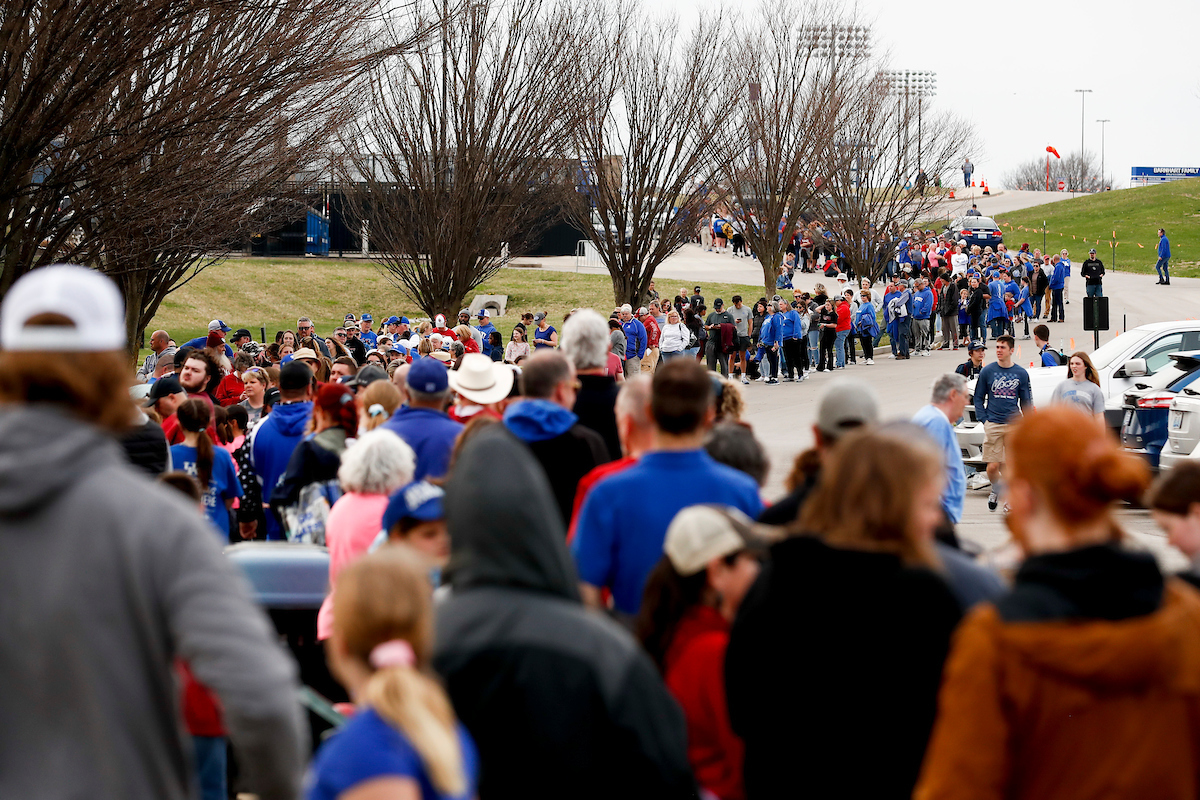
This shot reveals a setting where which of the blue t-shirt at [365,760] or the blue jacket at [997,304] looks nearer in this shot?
the blue t-shirt at [365,760]

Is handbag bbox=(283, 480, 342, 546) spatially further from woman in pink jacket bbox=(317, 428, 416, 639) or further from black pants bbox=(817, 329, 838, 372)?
black pants bbox=(817, 329, 838, 372)

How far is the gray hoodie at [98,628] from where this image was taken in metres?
2.33

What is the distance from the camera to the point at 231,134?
15156 mm

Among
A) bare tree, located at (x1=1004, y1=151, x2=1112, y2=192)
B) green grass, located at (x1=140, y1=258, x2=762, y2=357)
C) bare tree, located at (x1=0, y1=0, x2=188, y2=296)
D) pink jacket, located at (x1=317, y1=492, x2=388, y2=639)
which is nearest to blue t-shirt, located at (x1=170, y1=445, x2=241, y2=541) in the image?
pink jacket, located at (x1=317, y1=492, x2=388, y2=639)

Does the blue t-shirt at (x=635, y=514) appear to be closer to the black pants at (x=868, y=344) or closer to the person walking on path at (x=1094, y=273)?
the black pants at (x=868, y=344)

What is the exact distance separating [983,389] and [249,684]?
40.4ft

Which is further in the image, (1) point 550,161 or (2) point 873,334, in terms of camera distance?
(2) point 873,334

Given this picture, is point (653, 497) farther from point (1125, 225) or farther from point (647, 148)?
point (1125, 225)

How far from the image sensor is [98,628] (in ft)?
7.70

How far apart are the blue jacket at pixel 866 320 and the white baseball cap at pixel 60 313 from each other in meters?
27.2

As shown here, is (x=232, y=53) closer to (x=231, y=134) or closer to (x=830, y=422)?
(x=231, y=134)

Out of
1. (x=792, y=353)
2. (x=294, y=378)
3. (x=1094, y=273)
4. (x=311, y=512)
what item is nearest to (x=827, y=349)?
(x=792, y=353)

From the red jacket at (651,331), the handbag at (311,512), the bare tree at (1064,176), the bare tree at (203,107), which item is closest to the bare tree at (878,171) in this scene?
the red jacket at (651,331)

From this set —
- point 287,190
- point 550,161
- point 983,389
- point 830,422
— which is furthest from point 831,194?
point 830,422
